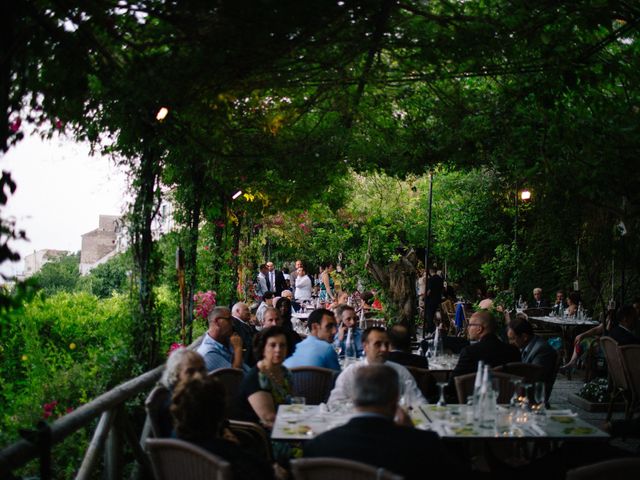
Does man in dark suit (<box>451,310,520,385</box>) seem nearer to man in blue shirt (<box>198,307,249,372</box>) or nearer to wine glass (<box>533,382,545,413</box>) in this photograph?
wine glass (<box>533,382,545,413</box>)

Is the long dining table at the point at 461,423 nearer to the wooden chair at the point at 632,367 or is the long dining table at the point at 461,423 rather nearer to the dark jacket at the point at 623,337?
the wooden chair at the point at 632,367

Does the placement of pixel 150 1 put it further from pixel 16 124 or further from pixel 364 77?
pixel 364 77

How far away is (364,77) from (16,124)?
348 centimetres

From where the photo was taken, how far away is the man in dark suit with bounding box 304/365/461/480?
10.3 feet

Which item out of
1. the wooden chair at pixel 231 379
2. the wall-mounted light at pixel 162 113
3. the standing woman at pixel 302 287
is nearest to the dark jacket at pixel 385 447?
the wooden chair at pixel 231 379

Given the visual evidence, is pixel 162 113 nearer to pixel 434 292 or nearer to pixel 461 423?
pixel 461 423

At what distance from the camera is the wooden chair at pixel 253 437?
4793 millimetres

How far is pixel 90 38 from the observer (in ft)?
15.2

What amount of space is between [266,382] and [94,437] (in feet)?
3.72

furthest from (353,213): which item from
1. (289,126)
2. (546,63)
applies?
(546,63)

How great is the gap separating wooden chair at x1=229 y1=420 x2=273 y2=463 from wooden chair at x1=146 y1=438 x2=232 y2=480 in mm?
1298

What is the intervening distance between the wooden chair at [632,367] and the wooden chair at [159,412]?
4953mm

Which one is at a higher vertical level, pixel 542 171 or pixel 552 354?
pixel 542 171

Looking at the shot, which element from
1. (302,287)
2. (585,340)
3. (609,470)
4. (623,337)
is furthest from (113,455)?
(302,287)
